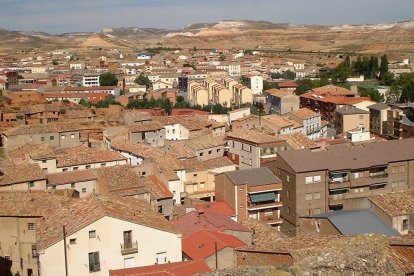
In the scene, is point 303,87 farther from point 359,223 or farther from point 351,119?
point 359,223

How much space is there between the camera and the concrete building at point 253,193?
21156 mm

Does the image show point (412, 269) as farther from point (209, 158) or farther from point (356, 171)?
point (209, 158)

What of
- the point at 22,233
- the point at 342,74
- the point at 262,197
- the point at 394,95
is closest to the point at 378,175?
the point at 262,197

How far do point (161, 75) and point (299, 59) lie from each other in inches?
1563

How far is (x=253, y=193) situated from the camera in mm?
21250

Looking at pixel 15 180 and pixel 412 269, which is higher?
pixel 412 269

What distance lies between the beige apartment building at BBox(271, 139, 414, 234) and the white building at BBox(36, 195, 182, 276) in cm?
934

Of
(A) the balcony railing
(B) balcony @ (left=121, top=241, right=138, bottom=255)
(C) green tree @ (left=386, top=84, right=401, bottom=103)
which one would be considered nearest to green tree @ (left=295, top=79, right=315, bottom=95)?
(C) green tree @ (left=386, top=84, right=401, bottom=103)

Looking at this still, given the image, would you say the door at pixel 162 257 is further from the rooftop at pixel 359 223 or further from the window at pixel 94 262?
the rooftop at pixel 359 223

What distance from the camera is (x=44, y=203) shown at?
46.1ft

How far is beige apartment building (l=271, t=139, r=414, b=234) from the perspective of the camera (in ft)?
69.9

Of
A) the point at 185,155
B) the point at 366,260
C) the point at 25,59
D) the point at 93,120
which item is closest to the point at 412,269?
the point at 366,260

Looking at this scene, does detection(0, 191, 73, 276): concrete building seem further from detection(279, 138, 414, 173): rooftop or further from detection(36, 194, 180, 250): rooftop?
detection(279, 138, 414, 173): rooftop

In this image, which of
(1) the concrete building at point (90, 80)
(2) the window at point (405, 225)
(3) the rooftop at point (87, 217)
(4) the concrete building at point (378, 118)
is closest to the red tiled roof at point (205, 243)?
(3) the rooftop at point (87, 217)
